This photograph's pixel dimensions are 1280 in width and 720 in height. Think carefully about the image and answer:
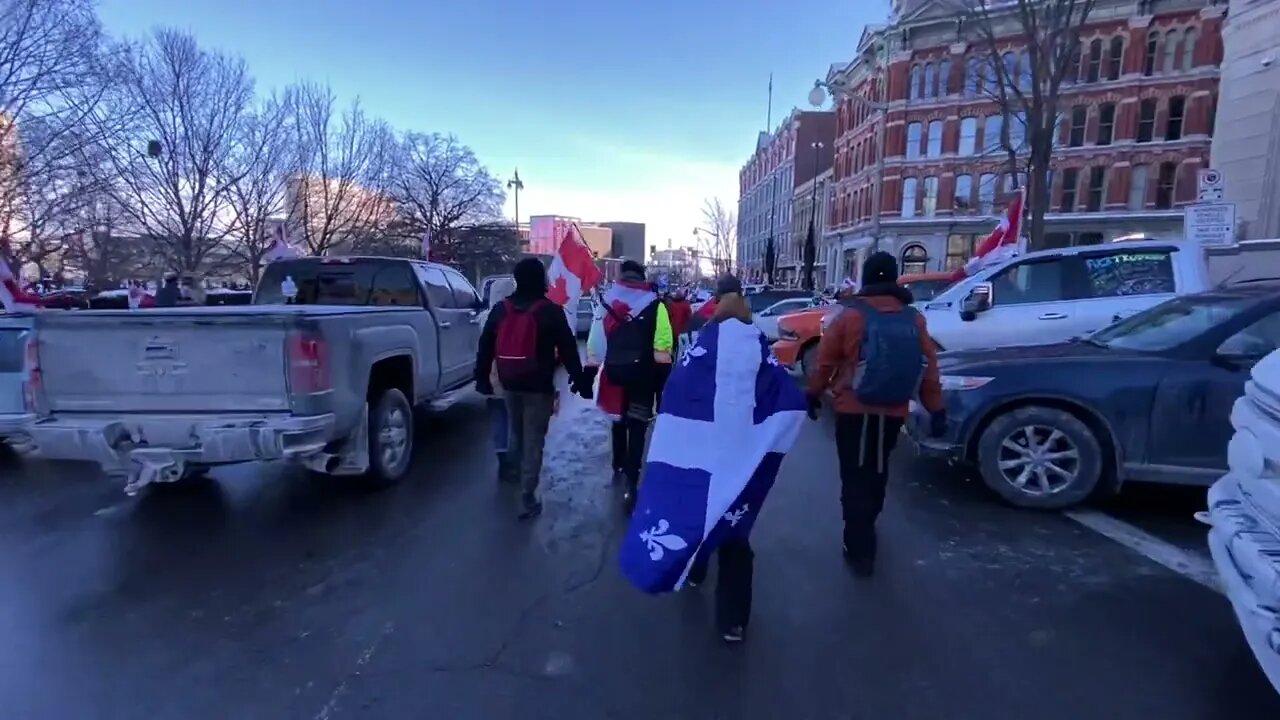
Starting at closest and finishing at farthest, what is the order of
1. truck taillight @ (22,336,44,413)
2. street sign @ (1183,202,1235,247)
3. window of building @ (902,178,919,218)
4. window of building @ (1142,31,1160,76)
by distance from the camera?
truck taillight @ (22,336,44,413), street sign @ (1183,202,1235,247), window of building @ (1142,31,1160,76), window of building @ (902,178,919,218)

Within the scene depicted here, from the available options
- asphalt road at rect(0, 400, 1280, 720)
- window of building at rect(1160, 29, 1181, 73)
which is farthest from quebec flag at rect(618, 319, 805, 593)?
window of building at rect(1160, 29, 1181, 73)

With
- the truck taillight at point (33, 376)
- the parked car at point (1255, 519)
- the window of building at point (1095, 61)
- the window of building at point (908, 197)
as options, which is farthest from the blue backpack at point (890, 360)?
the window of building at point (1095, 61)

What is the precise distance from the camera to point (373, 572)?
387cm

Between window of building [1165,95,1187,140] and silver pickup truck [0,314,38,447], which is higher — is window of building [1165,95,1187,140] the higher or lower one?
the higher one

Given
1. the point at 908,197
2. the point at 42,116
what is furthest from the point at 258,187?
the point at 908,197

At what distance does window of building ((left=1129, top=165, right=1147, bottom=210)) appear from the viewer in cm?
3625

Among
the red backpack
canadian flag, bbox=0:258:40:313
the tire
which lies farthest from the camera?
canadian flag, bbox=0:258:40:313

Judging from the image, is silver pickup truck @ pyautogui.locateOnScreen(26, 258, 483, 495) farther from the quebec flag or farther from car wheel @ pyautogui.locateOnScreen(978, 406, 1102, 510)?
car wheel @ pyautogui.locateOnScreen(978, 406, 1102, 510)

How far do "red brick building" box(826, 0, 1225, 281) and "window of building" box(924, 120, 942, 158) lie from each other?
6 cm

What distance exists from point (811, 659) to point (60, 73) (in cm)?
1978

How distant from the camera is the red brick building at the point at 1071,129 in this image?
34719 millimetres

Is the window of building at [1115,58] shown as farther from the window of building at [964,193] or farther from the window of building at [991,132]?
the window of building at [964,193]

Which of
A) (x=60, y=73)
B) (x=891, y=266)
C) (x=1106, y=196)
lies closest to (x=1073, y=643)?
(x=891, y=266)

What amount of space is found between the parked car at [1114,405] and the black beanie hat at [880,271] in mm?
1711
